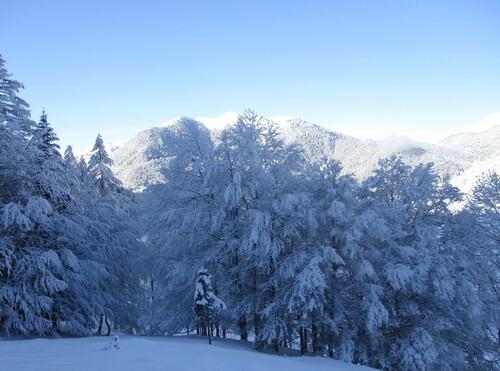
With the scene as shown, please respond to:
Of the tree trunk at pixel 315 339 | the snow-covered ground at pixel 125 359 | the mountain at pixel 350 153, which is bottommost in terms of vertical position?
the tree trunk at pixel 315 339

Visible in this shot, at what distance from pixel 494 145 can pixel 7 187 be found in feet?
666

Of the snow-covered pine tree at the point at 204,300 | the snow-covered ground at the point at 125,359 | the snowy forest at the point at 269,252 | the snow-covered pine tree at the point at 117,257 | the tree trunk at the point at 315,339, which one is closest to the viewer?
the snow-covered ground at the point at 125,359

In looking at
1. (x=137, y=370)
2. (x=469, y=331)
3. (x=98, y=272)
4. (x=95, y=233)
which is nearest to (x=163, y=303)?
(x=98, y=272)

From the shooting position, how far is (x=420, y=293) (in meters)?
15.6

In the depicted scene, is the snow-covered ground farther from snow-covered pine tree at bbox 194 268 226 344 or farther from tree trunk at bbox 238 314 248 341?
tree trunk at bbox 238 314 248 341

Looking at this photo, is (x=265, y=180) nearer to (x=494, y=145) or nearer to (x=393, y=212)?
(x=393, y=212)

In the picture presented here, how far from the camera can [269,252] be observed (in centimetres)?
1499

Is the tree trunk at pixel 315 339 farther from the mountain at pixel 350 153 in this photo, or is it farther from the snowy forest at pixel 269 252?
the mountain at pixel 350 153

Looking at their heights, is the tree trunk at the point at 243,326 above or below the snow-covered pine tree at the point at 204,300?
below

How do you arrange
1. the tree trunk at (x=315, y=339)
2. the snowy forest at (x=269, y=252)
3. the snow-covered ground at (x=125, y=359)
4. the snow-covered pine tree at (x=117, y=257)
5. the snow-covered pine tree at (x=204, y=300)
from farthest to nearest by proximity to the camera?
the snow-covered pine tree at (x=117, y=257) → the tree trunk at (x=315, y=339) → the snowy forest at (x=269, y=252) → the snow-covered pine tree at (x=204, y=300) → the snow-covered ground at (x=125, y=359)

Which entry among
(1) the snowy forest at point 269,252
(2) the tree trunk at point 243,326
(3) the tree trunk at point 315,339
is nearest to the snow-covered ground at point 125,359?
(1) the snowy forest at point 269,252

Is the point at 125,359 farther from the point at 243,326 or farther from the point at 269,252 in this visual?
the point at 243,326

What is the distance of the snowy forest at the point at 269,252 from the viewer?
1397 cm

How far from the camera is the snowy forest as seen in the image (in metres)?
14.0
